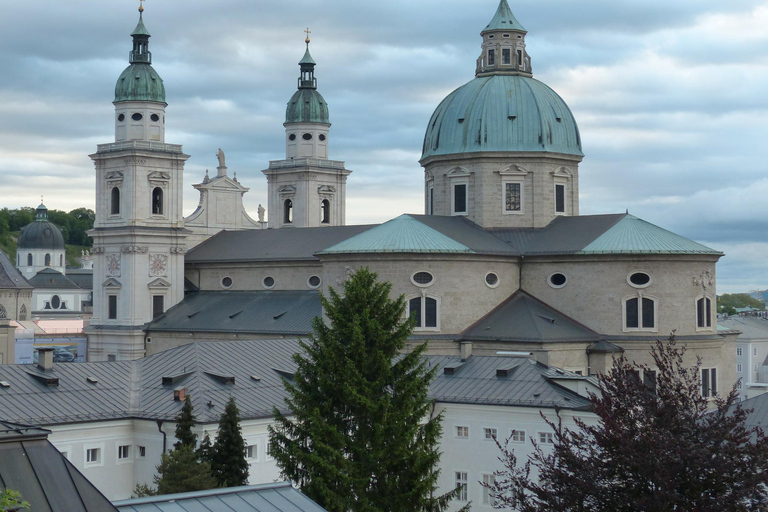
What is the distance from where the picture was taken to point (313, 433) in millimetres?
27078

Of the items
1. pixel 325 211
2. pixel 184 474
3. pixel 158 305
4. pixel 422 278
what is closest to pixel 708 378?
pixel 422 278

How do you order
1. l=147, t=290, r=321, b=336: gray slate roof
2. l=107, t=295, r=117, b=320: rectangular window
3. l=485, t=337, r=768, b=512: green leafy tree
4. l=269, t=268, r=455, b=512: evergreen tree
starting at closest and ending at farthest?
1. l=485, t=337, r=768, b=512: green leafy tree
2. l=269, t=268, r=455, b=512: evergreen tree
3. l=147, t=290, r=321, b=336: gray slate roof
4. l=107, t=295, r=117, b=320: rectangular window

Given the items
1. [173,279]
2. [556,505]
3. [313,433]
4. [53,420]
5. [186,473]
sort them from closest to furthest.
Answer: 1. [556,505]
2. [313,433]
3. [186,473]
4. [53,420]
5. [173,279]

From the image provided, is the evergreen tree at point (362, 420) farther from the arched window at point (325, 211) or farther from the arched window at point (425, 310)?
the arched window at point (325, 211)

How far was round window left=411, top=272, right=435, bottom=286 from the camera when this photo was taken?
5506 cm

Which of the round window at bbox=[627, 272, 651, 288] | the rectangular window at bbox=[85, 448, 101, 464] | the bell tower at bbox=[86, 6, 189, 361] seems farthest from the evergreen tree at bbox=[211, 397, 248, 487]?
the bell tower at bbox=[86, 6, 189, 361]

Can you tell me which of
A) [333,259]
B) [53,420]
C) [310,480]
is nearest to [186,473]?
[310,480]

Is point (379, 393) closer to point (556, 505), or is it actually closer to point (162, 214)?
point (556, 505)

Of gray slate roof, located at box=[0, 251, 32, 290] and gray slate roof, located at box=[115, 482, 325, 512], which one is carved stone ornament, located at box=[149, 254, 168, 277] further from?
gray slate roof, located at box=[115, 482, 325, 512]

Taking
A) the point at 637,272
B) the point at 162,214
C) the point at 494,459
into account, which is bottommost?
the point at 494,459


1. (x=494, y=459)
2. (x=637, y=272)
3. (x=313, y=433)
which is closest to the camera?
(x=313, y=433)

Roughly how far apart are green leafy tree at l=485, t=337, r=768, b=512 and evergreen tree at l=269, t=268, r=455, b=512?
5.96 m

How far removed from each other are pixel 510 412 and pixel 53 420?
597 inches

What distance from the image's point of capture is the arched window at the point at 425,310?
5500 cm
